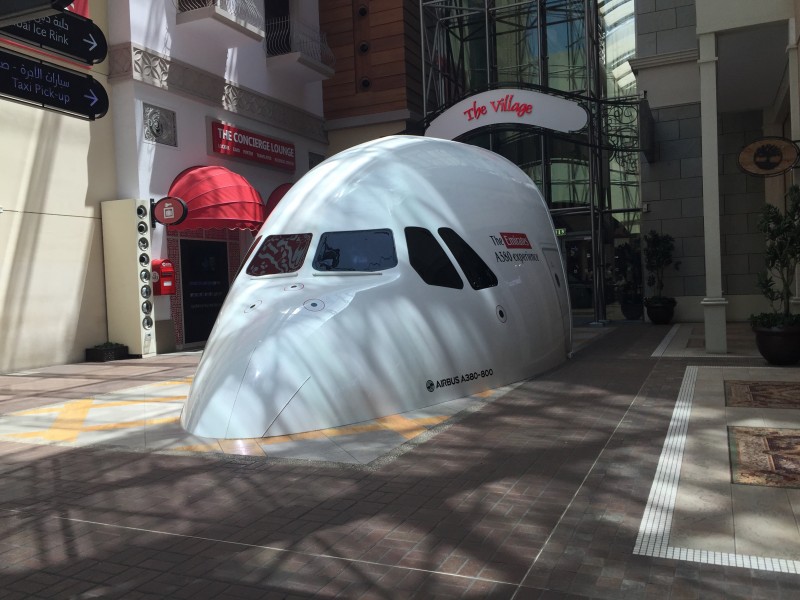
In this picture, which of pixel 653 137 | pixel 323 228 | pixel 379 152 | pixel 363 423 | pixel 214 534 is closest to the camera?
pixel 214 534

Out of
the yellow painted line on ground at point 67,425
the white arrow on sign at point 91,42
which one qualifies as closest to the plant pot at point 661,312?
the yellow painted line on ground at point 67,425

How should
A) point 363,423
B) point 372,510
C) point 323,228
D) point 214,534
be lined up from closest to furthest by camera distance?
Result: point 214,534 < point 372,510 < point 363,423 < point 323,228

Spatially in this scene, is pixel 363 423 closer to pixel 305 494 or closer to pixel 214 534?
pixel 305 494

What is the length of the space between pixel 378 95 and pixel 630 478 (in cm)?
2110

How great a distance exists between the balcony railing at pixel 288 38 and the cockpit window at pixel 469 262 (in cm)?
1499

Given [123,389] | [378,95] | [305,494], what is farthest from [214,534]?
[378,95]

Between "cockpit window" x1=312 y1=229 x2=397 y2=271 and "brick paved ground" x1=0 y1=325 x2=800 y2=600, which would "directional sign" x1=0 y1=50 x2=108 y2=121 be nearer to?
"cockpit window" x1=312 y1=229 x2=397 y2=271

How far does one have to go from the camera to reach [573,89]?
79.5 ft

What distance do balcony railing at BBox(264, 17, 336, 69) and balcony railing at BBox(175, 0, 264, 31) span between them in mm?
1801

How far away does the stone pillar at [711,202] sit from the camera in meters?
12.5

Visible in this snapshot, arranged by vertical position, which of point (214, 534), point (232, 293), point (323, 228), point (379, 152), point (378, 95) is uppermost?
point (378, 95)

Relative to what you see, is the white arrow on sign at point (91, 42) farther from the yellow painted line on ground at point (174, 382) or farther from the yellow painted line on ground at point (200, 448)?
the yellow painted line on ground at point (174, 382)

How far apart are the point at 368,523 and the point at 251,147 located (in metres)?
17.7

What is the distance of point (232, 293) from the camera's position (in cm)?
915
